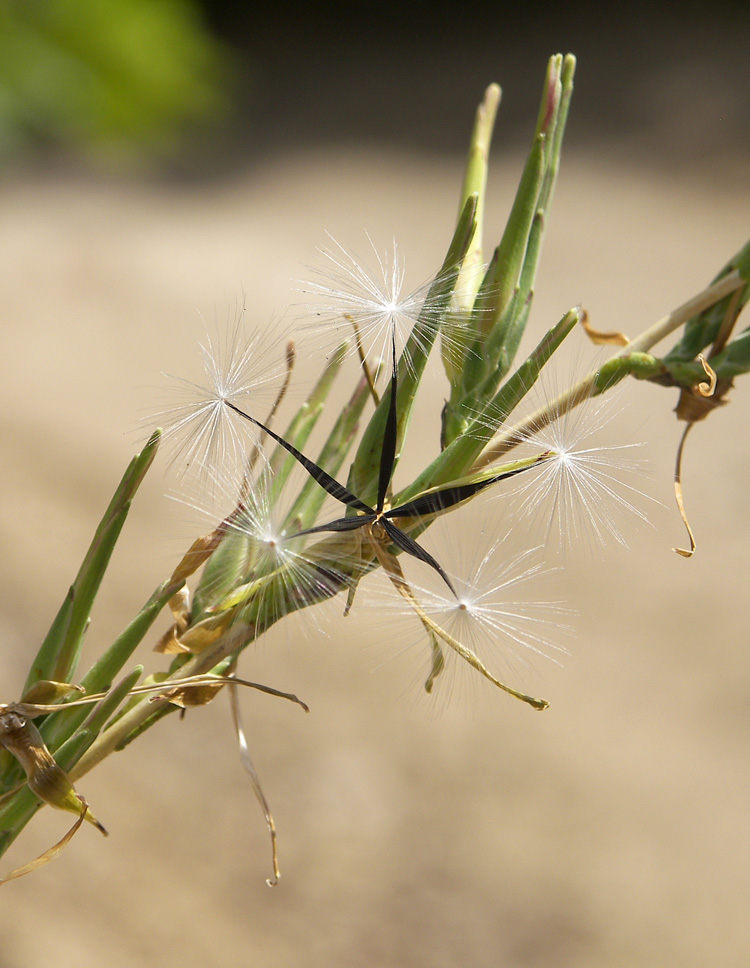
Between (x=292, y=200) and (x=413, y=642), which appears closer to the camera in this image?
(x=413, y=642)

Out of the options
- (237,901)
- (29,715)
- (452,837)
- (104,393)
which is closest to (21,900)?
(237,901)

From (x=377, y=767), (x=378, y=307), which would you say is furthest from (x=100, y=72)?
(x=378, y=307)

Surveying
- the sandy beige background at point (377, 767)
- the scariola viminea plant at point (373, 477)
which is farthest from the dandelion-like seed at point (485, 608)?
the sandy beige background at point (377, 767)

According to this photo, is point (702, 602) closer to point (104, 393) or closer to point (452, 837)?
Answer: point (452, 837)

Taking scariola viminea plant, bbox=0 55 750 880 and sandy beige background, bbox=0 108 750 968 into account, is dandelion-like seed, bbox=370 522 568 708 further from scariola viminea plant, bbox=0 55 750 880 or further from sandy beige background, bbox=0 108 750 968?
sandy beige background, bbox=0 108 750 968

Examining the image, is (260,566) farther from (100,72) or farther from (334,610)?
(100,72)

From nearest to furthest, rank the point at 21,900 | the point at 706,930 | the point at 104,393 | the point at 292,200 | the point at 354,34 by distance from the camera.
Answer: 1. the point at 21,900
2. the point at 706,930
3. the point at 104,393
4. the point at 292,200
5. the point at 354,34

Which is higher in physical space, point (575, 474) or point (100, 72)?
point (100, 72)
